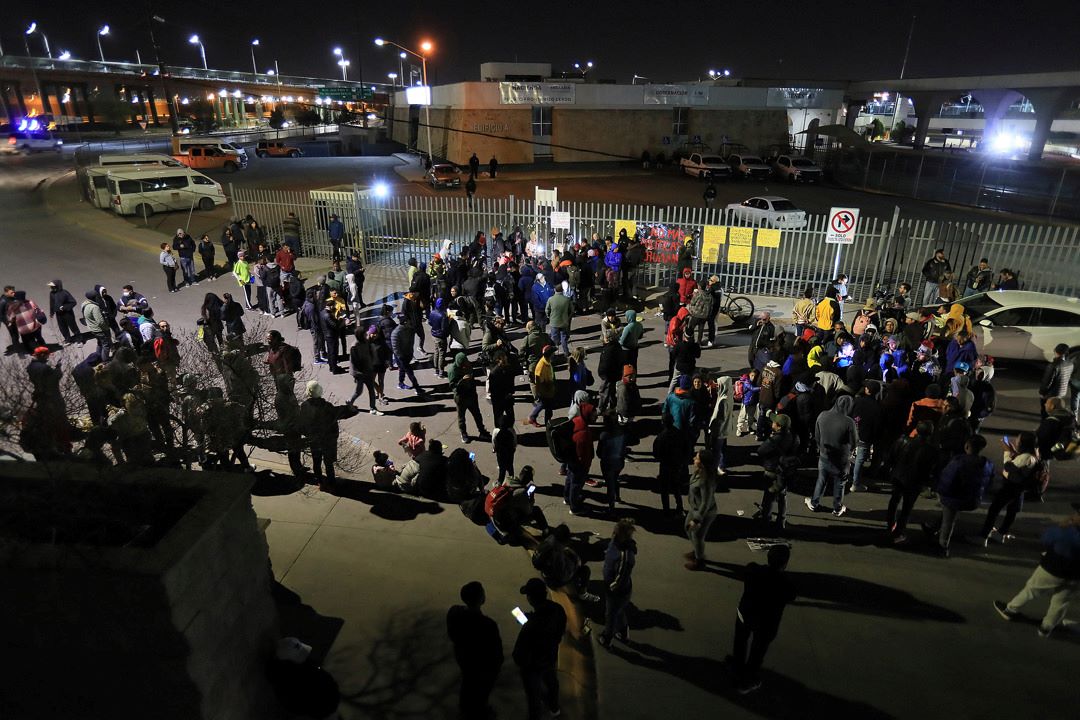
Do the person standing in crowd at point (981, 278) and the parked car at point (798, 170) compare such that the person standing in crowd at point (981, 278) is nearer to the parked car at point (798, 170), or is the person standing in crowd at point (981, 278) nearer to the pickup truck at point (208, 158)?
the parked car at point (798, 170)

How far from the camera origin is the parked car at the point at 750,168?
35.1 meters

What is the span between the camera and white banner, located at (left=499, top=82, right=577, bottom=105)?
3734cm

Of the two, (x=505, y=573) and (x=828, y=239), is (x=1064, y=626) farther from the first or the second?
(x=828, y=239)

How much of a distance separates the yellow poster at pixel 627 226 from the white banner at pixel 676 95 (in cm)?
2829

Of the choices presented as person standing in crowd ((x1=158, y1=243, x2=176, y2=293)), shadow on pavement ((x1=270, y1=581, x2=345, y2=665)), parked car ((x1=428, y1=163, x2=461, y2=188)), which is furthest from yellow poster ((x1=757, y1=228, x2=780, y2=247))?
parked car ((x1=428, y1=163, x2=461, y2=188))

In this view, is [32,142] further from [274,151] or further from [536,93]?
[536,93]

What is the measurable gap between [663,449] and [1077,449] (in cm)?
489

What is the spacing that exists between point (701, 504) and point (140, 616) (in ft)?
15.2

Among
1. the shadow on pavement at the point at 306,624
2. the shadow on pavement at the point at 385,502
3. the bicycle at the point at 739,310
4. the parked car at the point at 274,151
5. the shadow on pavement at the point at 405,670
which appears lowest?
the shadow on pavement at the point at 385,502

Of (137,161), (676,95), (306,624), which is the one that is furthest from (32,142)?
(306,624)

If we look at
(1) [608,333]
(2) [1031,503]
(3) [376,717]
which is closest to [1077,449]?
(2) [1031,503]

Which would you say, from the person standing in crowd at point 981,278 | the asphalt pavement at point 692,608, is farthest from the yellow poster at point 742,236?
the asphalt pavement at point 692,608

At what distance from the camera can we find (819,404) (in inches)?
299

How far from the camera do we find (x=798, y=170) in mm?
34438
